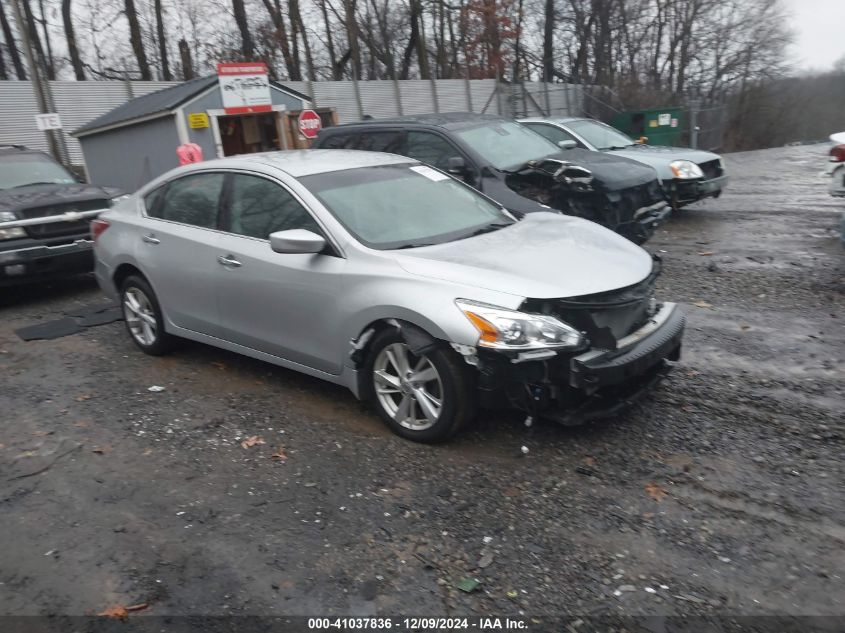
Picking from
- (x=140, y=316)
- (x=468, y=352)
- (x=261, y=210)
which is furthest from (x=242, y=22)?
(x=468, y=352)

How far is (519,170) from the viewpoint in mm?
8023

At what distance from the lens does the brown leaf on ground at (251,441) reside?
4.46 meters

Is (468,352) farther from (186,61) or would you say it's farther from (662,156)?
(186,61)

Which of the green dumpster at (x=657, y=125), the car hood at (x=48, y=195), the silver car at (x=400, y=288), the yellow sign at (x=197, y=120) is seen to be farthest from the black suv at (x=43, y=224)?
the green dumpster at (x=657, y=125)

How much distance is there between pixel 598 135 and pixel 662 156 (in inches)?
51.2

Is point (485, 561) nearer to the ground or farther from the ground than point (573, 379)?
nearer to the ground

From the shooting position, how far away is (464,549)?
3326 mm

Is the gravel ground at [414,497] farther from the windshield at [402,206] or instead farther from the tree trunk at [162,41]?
the tree trunk at [162,41]

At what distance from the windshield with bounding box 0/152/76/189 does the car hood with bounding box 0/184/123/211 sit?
23 cm

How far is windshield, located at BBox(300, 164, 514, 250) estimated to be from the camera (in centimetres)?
468

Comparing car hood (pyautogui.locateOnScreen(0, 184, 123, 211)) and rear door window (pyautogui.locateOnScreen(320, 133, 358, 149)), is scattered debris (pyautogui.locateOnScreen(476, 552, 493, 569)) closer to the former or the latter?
rear door window (pyautogui.locateOnScreen(320, 133, 358, 149))

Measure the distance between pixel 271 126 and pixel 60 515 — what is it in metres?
14.4

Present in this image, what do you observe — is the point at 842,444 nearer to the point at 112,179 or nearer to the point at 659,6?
the point at 112,179

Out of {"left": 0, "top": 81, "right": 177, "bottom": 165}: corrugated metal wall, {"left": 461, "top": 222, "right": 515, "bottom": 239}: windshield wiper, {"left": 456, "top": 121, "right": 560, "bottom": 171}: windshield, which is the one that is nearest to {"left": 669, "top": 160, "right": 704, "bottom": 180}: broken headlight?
{"left": 456, "top": 121, "right": 560, "bottom": 171}: windshield
